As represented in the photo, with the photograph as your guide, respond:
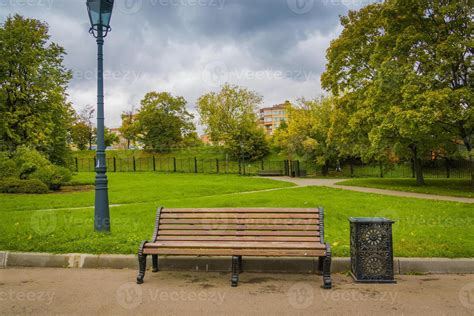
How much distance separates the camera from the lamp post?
7.94 meters

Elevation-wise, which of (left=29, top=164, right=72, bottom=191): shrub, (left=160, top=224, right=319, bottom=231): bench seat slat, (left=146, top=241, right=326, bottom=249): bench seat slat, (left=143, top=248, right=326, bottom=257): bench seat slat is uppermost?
(left=29, top=164, right=72, bottom=191): shrub

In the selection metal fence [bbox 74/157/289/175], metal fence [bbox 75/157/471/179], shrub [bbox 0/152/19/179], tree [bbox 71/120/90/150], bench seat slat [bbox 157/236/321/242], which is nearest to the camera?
bench seat slat [bbox 157/236/321/242]

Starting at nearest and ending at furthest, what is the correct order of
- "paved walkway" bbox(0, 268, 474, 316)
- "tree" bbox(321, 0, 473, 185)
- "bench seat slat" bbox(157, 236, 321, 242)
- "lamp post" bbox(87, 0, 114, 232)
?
1. "paved walkway" bbox(0, 268, 474, 316)
2. "bench seat slat" bbox(157, 236, 321, 242)
3. "lamp post" bbox(87, 0, 114, 232)
4. "tree" bbox(321, 0, 473, 185)

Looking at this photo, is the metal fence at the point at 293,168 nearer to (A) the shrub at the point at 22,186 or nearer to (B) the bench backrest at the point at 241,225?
(A) the shrub at the point at 22,186

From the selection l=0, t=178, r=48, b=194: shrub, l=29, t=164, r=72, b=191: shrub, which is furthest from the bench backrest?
l=29, t=164, r=72, b=191: shrub

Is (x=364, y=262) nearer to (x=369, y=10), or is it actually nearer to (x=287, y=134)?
(x=369, y=10)

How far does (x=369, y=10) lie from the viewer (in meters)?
23.4

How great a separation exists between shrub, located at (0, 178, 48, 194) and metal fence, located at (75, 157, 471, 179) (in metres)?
19.8

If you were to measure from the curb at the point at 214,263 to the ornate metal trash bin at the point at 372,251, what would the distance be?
1.67ft

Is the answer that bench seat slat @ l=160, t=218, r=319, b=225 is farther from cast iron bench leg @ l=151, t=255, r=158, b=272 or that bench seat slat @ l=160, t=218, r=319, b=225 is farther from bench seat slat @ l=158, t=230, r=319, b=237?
cast iron bench leg @ l=151, t=255, r=158, b=272

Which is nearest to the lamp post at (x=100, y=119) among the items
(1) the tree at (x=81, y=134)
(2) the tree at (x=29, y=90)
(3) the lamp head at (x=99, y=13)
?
(3) the lamp head at (x=99, y=13)

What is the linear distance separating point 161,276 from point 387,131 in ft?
50.8

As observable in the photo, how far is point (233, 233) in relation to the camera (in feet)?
21.1

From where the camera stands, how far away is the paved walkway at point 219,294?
466 cm
